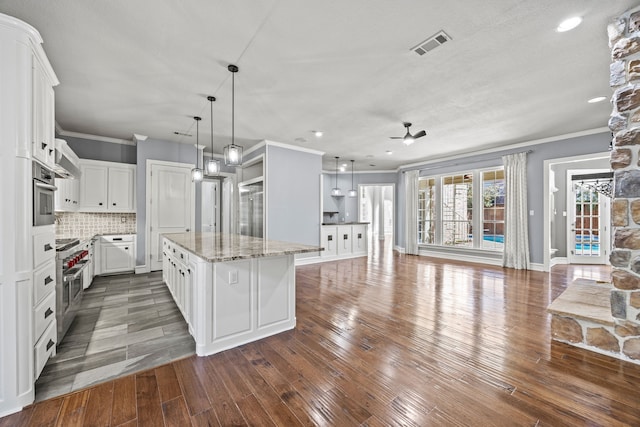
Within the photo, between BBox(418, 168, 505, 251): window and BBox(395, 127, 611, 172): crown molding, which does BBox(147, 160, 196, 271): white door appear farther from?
BBox(418, 168, 505, 251): window

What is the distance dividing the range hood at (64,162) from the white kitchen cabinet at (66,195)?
20 cm

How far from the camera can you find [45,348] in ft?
6.67

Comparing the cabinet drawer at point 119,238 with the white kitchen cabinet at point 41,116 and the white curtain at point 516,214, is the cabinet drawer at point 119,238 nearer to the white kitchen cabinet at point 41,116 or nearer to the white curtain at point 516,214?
the white kitchen cabinet at point 41,116

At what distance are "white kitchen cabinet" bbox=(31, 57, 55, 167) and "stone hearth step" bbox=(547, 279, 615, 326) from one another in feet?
14.4

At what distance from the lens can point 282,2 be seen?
198cm

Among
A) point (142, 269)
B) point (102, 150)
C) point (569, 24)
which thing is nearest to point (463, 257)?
point (569, 24)

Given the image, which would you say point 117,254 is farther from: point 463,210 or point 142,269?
point 463,210

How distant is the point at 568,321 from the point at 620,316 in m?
0.36

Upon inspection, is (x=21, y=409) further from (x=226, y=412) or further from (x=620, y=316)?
(x=620, y=316)

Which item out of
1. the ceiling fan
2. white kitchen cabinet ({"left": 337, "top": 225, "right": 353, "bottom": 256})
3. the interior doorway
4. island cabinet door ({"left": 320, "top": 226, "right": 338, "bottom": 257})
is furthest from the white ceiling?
the interior doorway

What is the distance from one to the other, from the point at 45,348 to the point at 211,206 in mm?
5739

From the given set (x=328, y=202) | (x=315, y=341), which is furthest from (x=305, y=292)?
(x=328, y=202)

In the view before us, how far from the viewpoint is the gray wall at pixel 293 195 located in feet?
18.6

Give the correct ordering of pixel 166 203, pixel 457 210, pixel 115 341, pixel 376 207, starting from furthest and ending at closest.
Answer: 1. pixel 376 207
2. pixel 457 210
3. pixel 166 203
4. pixel 115 341
